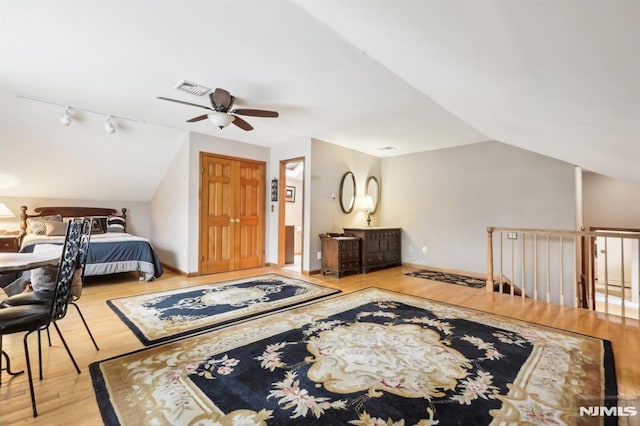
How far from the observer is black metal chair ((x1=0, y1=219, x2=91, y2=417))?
161 centimetres

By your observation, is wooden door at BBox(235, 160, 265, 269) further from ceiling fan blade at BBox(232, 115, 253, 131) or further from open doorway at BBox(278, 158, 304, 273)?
ceiling fan blade at BBox(232, 115, 253, 131)

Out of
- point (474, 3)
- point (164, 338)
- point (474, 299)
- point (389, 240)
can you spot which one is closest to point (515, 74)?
point (474, 3)

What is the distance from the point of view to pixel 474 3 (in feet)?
4.09

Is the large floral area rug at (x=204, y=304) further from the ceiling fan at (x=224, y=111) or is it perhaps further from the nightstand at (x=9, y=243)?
the nightstand at (x=9, y=243)

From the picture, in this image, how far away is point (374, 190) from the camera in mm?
6566

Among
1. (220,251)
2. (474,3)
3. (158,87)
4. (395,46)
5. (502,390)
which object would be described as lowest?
(502,390)

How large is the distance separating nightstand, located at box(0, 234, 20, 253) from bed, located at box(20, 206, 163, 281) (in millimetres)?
92

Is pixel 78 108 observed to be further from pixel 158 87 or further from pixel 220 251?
pixel 220 251

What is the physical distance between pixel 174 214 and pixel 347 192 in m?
3.32

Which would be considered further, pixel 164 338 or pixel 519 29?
pixel 164 338

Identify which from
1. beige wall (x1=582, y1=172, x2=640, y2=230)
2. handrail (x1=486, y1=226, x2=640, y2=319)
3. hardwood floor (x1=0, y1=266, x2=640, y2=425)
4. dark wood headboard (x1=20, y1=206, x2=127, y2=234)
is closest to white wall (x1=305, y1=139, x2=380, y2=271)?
hardwood floor (x1=0, y1=266, x2=640, y2=425)

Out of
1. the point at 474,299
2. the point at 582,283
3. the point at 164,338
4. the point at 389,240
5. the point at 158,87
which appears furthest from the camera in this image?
the point at 389,240

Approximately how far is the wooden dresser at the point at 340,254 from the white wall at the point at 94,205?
4.00m

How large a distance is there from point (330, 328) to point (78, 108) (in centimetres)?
441
